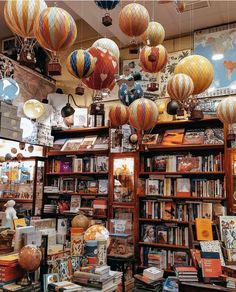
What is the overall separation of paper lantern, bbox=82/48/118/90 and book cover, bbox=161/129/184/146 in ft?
7.87

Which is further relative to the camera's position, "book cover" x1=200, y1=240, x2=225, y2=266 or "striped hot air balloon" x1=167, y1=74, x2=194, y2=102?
"striped hot air balloon" x1=167, y1=74, x2=194, y2=102

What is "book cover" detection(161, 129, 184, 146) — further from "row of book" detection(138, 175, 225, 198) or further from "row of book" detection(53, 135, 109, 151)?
"row of book" detection(53, 135, 109, 151)

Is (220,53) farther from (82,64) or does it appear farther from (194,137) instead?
(82,64)

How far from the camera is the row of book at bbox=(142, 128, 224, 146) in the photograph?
4558 millimetres

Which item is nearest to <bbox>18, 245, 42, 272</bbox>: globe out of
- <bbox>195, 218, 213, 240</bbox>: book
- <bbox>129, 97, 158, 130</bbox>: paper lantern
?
<bbox>195, 218, 213, 240</bbox>: book

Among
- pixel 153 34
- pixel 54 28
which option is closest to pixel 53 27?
pixel 54 28

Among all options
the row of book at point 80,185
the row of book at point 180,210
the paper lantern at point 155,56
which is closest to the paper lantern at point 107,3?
the paper lantern at point 155,56

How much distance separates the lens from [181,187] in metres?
4.70

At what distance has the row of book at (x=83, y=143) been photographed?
537 cm

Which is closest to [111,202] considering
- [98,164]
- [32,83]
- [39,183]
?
[98,164]

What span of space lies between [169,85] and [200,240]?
56.3 inches

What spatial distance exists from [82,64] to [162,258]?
129 inches

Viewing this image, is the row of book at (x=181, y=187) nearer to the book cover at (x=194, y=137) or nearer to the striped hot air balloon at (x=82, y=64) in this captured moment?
the book cover at (x=194, y=137)

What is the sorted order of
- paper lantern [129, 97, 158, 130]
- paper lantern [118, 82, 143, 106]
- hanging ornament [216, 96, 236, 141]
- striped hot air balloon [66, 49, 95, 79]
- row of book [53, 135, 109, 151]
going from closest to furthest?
1. striped hot air balloon [66, 49, 95, 79]
2. paper lantern [129, 97, 158, 130]
3. hanging ornament [216, 96, 236, 141]
4. paper lantern [118, 82, 143, 106]
5. row of book [53, 135, 109, 151]
